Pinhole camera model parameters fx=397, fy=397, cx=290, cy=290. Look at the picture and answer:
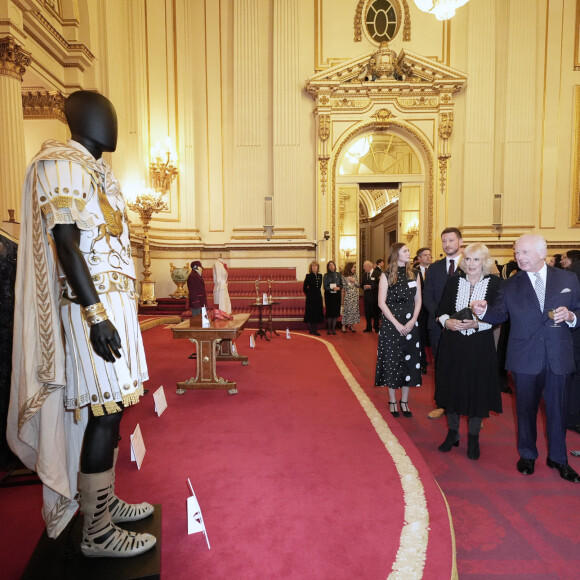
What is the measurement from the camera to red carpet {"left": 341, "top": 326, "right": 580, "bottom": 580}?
202cm

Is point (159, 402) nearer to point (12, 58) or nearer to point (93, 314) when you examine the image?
point (93, 314)

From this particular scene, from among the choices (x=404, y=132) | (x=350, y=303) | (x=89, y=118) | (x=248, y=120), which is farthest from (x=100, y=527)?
(x=404, y=132)

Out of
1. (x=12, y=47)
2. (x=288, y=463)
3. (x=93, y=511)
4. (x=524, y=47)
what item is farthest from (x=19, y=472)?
(x=524, y=47)

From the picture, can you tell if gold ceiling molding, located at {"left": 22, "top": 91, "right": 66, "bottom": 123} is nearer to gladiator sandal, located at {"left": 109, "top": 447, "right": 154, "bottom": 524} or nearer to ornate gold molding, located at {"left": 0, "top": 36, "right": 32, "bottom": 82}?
ornate gold molding, located at {"left": 0, "top": 36, "right": 32, "bottom": 82}

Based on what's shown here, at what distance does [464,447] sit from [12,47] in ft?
28.3

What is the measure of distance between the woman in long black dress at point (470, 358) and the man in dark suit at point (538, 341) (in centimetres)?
17

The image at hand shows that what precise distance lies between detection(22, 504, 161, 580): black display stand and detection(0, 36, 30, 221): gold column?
6622mm

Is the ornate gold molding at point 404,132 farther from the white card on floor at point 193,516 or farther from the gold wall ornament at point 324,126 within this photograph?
the white card on floor at point 193,516

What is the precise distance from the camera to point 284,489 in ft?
8.05

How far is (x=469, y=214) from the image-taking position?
11.7 meters

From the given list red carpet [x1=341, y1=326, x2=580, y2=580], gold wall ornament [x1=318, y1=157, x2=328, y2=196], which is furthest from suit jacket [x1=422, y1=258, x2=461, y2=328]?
gold wall ornament [x1=318, y1=157, x2=328, y2=196]

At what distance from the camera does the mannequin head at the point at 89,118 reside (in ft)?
5.36

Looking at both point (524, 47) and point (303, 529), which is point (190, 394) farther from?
point (524, 47)

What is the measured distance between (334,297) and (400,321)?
204 inches
